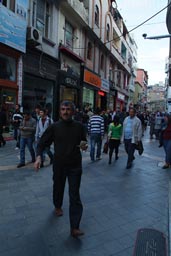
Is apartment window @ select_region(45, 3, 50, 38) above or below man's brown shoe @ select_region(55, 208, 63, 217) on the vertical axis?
above

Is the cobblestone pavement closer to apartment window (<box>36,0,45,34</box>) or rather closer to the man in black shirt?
the man in black shirt

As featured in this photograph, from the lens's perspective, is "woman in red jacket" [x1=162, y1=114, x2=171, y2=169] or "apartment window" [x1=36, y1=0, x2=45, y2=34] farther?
"apartment window" [x1=36, y1=0, x2=45, y2=34]

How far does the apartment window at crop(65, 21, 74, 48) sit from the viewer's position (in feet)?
60.2

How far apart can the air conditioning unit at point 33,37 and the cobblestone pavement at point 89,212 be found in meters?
7.55

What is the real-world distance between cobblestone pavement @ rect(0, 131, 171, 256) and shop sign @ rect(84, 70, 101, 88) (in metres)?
14.9

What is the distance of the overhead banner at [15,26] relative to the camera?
1125 centimetres

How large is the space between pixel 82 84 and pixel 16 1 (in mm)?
9531

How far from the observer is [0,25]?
11047mm

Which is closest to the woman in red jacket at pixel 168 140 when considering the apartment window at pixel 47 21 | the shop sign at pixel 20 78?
the shop sign at pixel 20 78

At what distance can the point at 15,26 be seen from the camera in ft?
39.4

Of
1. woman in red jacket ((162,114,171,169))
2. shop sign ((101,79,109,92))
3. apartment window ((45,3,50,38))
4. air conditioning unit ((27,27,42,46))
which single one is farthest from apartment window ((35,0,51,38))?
shop sign ((101,79,109,92))

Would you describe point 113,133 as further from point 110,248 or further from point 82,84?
point 82,84

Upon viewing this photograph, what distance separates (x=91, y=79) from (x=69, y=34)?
5.01m

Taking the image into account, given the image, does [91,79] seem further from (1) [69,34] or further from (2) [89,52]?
(1) [69,34]
